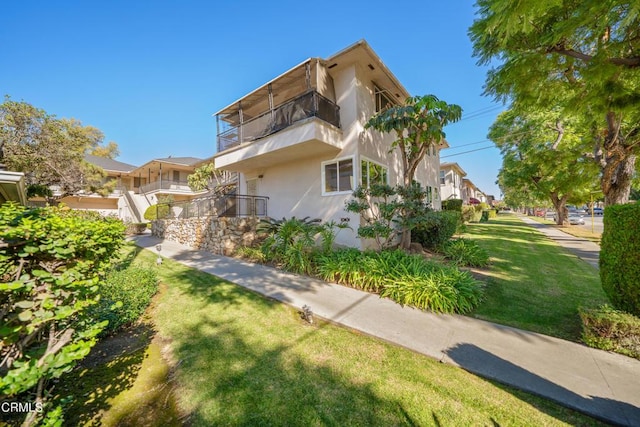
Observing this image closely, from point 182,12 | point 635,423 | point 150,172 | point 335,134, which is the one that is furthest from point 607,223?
point 150,172

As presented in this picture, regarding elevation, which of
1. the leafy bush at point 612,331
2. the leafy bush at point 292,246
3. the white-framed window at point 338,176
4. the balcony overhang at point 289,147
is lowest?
the leafy bush at point 612,331

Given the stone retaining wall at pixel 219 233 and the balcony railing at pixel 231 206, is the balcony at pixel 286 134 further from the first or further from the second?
the stone retaining wall at pixel 219 233

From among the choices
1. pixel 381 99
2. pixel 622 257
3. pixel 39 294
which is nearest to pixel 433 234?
pixel 622 257

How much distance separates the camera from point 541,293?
5.49m

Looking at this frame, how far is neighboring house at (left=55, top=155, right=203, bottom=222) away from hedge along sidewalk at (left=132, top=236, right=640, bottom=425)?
2408 centimetres

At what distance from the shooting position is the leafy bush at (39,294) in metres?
1.68

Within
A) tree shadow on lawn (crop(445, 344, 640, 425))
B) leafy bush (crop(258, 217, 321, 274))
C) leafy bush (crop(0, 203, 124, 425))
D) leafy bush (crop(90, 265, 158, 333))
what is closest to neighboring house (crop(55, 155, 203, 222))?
leafy bush (crop(258, 217, 321, 274))

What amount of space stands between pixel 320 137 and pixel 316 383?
7.06 meters

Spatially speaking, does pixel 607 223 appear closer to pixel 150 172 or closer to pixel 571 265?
pixel 571 265

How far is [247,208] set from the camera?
11.7 meters

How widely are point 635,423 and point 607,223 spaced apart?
3214 mm

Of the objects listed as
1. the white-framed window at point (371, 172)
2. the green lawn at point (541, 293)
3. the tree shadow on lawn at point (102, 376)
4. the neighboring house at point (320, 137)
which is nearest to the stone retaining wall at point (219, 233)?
the neighboring house at point (320, 137)

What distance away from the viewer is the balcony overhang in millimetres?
8086

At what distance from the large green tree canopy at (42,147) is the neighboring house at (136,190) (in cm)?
868
